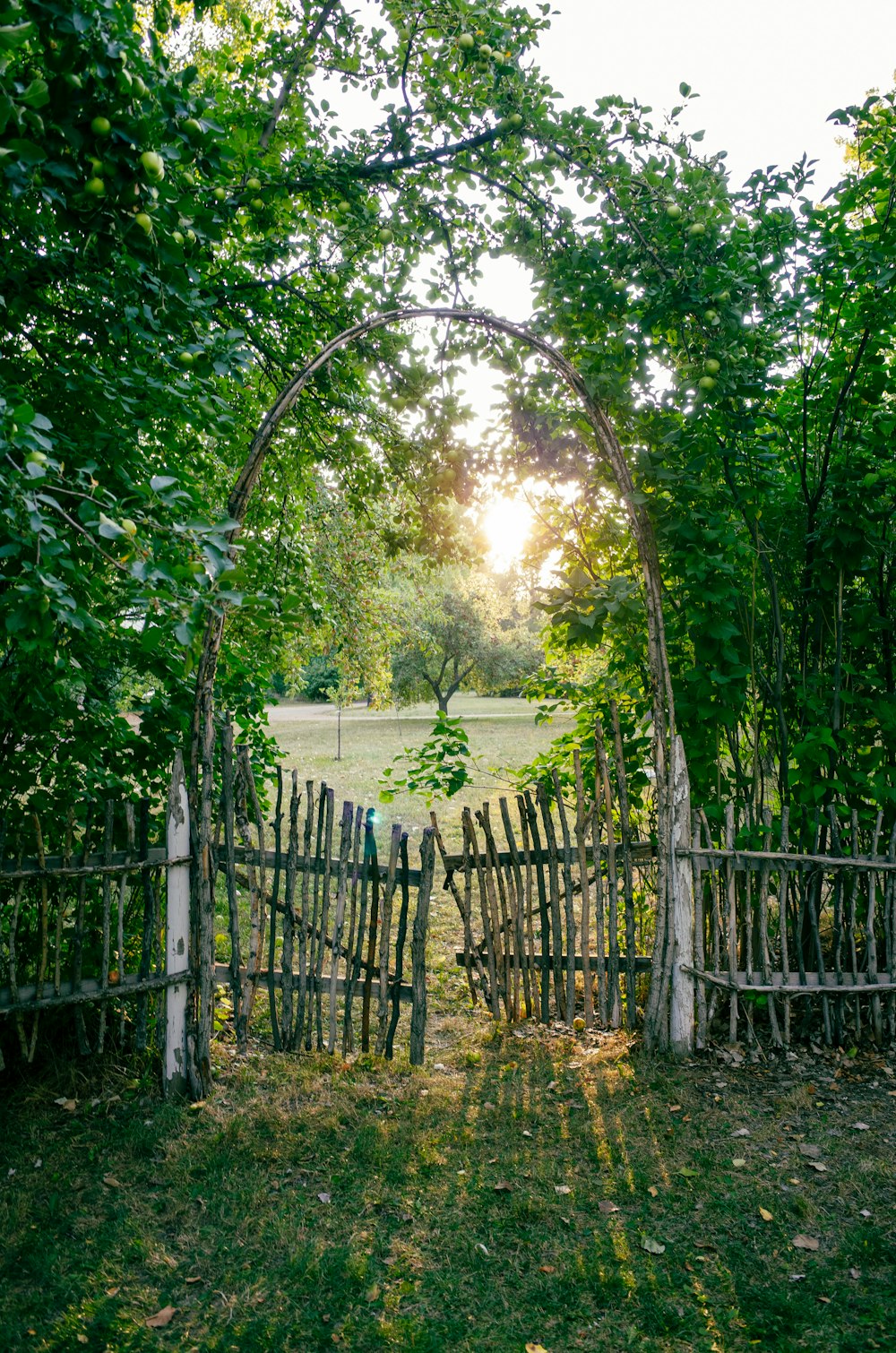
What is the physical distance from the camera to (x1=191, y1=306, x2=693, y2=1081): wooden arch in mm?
3891

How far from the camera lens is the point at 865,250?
3.76m

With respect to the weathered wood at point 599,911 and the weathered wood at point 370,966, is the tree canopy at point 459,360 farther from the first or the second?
the weathered wood at point 370,966

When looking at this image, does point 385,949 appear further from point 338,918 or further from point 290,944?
point 290,944

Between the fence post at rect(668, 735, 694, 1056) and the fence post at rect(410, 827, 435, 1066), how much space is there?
4.47 ft

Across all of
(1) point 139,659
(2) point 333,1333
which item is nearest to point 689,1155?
(2) point 333,1333

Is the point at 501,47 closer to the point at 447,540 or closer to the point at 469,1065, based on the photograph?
the point at 447,540

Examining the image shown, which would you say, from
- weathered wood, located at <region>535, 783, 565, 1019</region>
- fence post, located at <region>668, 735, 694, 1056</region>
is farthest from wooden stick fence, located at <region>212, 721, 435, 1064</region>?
fence post, located at <region>668, 735, 694, 1056</region>

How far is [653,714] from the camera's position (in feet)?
13.9

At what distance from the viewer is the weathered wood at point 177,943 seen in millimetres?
3918

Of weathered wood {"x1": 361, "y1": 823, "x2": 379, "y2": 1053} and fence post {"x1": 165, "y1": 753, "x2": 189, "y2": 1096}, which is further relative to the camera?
weathered wood {"x1": 361, "y1": 823, "x2": 379, "y2": 1053}

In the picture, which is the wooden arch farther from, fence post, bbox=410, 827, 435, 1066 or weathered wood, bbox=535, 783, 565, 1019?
fence post, bbox=410, 827, 435, 1066

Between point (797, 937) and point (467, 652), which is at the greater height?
point (467, 652)

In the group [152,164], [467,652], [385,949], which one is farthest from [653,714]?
[467,652]

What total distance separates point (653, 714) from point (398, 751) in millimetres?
18375
